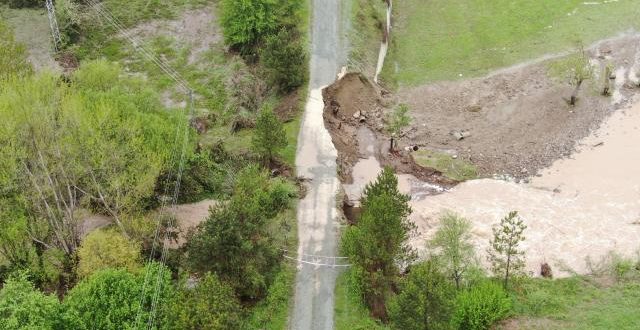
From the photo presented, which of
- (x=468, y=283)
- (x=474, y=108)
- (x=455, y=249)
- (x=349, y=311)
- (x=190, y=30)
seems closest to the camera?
(x=455, y=249)

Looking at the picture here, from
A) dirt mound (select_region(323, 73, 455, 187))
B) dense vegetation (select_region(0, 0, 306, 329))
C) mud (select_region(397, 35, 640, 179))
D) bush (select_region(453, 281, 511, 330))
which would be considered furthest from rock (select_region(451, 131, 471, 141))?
bush (select_region(453, 281, 511, 330))

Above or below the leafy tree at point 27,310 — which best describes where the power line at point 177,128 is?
above

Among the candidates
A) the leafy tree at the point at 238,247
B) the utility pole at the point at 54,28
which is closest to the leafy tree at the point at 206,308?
the leafy tree at the point at 238,247

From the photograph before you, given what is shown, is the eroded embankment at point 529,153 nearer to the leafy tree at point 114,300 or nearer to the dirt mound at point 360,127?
the dirt mound at point 360,127

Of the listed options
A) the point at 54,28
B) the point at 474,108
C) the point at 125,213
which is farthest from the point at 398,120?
the point at 54,28

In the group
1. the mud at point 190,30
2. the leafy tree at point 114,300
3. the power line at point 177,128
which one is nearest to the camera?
the leafy tree at point 114,300

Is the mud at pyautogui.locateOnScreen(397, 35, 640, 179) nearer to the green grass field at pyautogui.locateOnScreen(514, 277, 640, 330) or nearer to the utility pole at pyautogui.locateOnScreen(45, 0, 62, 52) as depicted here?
the green grass field at pyautogui.locateOnScreen(514, 277, 640, 330)

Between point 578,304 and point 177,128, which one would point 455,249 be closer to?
point 578,304
